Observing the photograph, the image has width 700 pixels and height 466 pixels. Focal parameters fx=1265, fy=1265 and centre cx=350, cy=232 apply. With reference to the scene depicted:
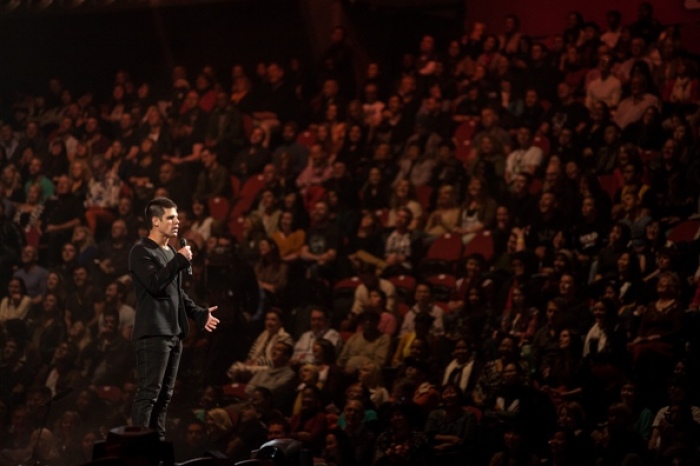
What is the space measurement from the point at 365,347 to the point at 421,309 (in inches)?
20.6

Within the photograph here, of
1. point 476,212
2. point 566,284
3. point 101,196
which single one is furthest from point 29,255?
point 566,284

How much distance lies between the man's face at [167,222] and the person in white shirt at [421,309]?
13.8 feet

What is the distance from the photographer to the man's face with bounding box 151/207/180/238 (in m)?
5.61

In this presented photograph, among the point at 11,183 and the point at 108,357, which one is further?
the point at 11,183

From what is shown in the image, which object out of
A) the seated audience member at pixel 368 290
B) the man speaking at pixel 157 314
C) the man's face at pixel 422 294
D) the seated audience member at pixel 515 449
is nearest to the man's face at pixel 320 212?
the seated audience member at pixel 368 290

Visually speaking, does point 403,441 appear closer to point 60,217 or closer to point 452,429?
point 452,429

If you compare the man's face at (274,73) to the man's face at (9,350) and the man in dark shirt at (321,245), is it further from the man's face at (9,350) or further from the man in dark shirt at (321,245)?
the man's face at (9,350)

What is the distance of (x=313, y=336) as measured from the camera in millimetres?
10008

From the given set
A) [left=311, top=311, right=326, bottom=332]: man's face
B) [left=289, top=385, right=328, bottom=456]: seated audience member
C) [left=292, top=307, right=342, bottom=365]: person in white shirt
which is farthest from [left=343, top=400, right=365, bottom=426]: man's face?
[left=311, top=311, right=326, bottom=332]: man's face

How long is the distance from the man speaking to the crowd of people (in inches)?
81.7

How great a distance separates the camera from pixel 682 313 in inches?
329

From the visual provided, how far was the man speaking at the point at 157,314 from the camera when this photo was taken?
18.2ft

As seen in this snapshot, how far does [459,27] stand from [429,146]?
238cm

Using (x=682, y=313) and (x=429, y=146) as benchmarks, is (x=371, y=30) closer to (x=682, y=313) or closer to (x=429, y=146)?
(x=429, y=146)
